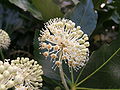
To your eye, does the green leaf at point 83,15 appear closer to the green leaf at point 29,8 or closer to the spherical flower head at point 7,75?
the green leaf at point 29,8

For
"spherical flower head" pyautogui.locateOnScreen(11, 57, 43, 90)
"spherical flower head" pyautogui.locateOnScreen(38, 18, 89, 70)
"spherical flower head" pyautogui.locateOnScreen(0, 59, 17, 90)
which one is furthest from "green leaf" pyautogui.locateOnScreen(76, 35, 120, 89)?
"spherical flower head" pyautogui.locateOnScreen(0, 59, 17, 90)

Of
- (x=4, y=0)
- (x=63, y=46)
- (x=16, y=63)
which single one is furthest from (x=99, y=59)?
(x=4, y=0)

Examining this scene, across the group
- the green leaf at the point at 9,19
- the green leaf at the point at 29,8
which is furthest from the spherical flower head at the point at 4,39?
the green leaf at the point at 9,19

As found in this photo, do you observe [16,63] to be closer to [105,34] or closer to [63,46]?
[63,46]

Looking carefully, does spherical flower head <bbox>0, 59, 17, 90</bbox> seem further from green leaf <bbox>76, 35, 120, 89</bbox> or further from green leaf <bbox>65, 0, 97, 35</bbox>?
green leaf <bbox>65, 0, 97, 35</bbox>

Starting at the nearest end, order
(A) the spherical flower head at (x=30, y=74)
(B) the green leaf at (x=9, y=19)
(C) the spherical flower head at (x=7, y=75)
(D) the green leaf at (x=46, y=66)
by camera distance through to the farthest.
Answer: (C) the spherical flower head at (x=7, y=75)
(A) the spherical flower head at (x=30, y=74)
(D) the green leaf at (x=46, y=66)
(B) the green leaf at (x=9, y=19)

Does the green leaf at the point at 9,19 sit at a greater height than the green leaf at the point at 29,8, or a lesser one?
greater

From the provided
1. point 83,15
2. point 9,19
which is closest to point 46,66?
point 83,15
